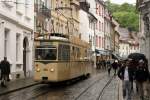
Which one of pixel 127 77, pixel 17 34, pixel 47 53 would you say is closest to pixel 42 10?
pixel 17 34

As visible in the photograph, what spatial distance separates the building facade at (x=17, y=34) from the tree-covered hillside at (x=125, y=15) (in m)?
103

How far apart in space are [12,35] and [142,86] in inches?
765

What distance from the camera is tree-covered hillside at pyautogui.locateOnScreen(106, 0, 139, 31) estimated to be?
A: 15125 centimetres

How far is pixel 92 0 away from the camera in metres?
93.4

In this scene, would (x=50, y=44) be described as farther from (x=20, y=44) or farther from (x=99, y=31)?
(x=99, y=31)

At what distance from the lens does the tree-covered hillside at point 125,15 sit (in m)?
151

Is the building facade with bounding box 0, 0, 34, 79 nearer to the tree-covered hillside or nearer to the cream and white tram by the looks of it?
the cream and white tram

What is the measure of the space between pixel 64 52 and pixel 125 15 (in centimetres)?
12132

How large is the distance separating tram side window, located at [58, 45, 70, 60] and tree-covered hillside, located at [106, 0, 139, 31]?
114757mm

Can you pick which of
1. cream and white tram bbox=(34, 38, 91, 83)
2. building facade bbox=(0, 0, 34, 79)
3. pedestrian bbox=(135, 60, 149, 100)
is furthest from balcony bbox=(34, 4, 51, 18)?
pedestrian bbox=(135, 60, 149, 100)

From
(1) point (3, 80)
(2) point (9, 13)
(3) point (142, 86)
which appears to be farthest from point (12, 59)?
(3) point (142, 86)

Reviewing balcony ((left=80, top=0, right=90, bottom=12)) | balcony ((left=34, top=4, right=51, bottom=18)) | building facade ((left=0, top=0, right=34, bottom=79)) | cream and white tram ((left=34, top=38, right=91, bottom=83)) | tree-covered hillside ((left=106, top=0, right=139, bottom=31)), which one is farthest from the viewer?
tree-covered hillside ((left=106, top=0, right=139, bottom=31))

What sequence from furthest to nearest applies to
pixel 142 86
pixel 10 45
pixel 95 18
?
pixel 95 18 < pixel 10 45 < pixel 142 86

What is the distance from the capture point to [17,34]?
40.4 metres
